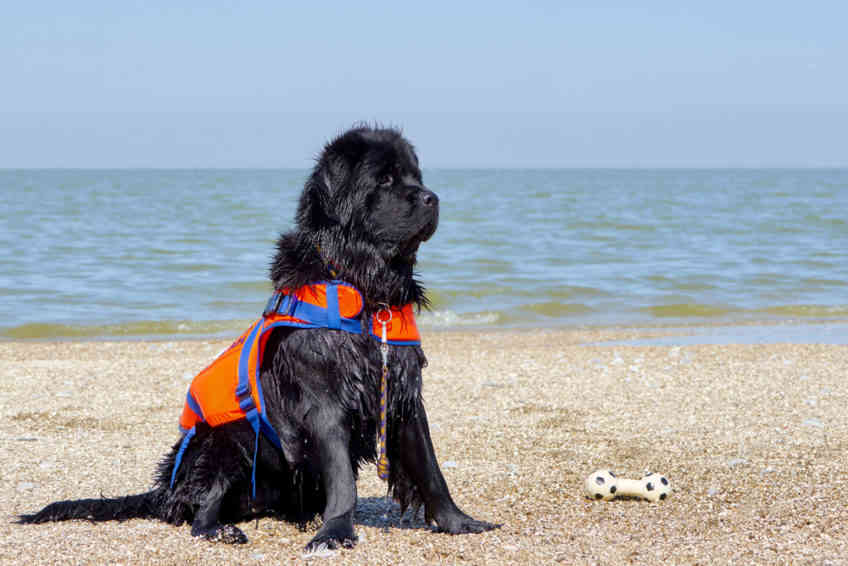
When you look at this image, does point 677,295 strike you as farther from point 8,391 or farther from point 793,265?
point 8,391

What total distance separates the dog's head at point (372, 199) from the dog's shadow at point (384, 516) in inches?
53.4

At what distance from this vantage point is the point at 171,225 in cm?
2912

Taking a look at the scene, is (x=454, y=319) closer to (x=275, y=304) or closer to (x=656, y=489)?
(x=656, y=489)

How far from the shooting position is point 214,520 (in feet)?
13.7

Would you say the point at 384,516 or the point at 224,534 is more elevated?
the point at 224,534

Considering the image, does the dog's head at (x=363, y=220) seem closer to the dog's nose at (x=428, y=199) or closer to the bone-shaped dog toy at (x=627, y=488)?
the dog's nose at (x=428, y=199)

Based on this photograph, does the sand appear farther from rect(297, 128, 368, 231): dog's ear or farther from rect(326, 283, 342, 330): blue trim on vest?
rect(297, 128, 368, 231): dog's ear

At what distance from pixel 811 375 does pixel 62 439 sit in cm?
641

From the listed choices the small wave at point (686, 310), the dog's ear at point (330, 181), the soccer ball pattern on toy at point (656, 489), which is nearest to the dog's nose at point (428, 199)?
the dog's ear at point (330, 181)

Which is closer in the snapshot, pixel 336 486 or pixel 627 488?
pixel 336 486

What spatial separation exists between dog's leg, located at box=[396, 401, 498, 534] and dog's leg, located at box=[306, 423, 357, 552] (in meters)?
0.31

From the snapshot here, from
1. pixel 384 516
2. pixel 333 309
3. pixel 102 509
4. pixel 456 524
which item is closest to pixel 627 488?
pixel 456 524

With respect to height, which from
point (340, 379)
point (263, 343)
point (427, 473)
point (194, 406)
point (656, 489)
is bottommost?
point (656, 489)

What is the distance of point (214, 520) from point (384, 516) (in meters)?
0.93
